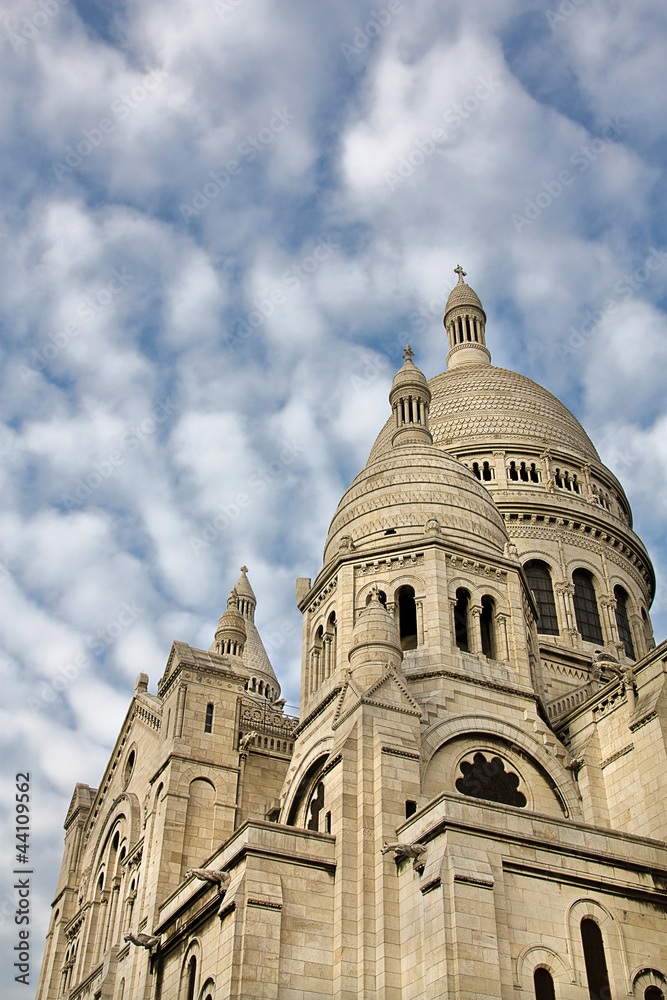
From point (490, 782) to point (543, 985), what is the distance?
285 inches

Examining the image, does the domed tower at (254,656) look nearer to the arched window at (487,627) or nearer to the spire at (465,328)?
the spire at (465,328)

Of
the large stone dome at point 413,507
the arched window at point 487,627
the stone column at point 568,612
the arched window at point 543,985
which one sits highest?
the stone column at point 568,612

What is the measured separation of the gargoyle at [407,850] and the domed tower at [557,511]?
654 inches

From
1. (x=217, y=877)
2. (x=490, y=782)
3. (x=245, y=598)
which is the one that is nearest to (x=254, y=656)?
(x=245, y=598)

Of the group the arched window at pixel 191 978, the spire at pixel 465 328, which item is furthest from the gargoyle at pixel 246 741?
the spire at pixel 465 328

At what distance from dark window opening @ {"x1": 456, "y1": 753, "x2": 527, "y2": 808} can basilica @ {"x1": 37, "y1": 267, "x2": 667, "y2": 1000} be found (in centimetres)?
7

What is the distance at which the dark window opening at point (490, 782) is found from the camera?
92.4 feet

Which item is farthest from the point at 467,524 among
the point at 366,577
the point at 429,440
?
the point at 429,440

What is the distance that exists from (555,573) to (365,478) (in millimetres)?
13219

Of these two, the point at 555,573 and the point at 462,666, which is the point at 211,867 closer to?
the point at 462,666

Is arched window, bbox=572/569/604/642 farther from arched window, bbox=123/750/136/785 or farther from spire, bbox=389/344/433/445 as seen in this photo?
arched window, bbox=123/750/136/785

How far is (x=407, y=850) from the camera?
76.3 feet

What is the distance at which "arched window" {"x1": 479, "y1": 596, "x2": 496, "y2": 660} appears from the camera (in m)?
32.7

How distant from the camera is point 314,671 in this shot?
113 ft
